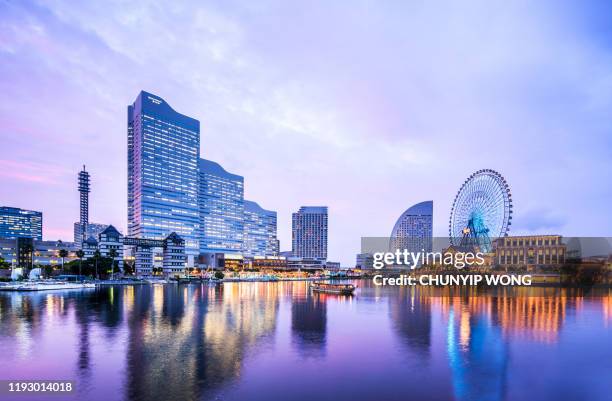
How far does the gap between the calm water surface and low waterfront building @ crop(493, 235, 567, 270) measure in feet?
420

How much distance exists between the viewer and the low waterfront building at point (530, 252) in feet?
560

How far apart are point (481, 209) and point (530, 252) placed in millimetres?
62970

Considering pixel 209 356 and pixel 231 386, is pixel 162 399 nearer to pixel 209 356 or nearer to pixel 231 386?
pixel 231 386

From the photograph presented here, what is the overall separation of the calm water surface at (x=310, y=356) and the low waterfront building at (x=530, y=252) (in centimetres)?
12812

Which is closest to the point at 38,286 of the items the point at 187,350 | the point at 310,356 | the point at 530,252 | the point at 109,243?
the point at 109,243

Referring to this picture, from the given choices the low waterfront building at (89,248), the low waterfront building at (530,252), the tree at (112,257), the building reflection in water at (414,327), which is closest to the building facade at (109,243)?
the tree at (112,257)

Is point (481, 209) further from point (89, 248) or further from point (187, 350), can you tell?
point (89, 248)

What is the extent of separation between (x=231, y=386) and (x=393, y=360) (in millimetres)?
14523

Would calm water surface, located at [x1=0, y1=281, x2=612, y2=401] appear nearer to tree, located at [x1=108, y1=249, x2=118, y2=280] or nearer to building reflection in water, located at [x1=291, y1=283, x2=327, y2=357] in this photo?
building reflection in water, located at [x1=291, y1=283, x2=327, y2=357]

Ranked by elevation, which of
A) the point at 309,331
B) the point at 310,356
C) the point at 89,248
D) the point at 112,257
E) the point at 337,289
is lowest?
the point at 337,289

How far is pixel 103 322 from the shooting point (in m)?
50.8

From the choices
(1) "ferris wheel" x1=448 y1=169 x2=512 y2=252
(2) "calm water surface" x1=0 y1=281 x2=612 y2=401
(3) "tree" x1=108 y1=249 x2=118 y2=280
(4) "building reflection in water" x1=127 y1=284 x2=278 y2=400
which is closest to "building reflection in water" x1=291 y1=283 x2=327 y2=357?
(2) "calm water surface" x1=0 y1=281 x2=612 y2=401

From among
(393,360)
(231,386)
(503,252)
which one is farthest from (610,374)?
(503,252)

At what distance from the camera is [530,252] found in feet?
582
